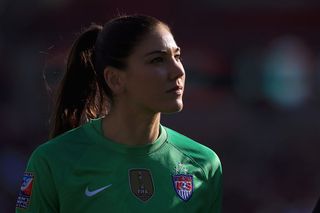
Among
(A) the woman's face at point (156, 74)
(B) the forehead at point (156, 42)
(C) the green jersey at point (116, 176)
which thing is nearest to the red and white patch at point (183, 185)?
(C) the green jersey at point (116, 176)

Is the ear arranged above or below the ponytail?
above

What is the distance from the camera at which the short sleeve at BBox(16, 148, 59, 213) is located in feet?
13.2

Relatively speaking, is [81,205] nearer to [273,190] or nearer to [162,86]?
[162,86]

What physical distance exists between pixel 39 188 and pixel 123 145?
1.37 feet

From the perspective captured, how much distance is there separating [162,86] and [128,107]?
0.23 metres

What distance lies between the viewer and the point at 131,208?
4051 millimetres

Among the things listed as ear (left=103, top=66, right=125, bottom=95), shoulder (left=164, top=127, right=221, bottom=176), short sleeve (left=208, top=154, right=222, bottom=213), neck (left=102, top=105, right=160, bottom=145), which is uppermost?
ear (left=103, top=66, right=125, bottom=95)

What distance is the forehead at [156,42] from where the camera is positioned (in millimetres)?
4098

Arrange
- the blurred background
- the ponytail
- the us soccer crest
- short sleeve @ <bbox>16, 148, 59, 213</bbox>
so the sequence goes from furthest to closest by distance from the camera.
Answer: the blurred background
the ponytail
the us soccer crest
short sleeve @ <bbox>16, 148, 59, 213</bbox>

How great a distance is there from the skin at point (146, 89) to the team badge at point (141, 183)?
14 centimetres

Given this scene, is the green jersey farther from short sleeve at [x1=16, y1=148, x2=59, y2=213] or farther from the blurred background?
the blurred background

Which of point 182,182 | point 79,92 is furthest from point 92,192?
point 79,92

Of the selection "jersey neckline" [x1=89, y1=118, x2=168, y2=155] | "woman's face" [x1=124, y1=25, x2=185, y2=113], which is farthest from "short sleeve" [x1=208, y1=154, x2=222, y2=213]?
"woman's face" [x1=124, y1=25, x2=185, y2=113]

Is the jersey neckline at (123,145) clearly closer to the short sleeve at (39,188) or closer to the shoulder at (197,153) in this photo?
the shoulder at (197,153)
